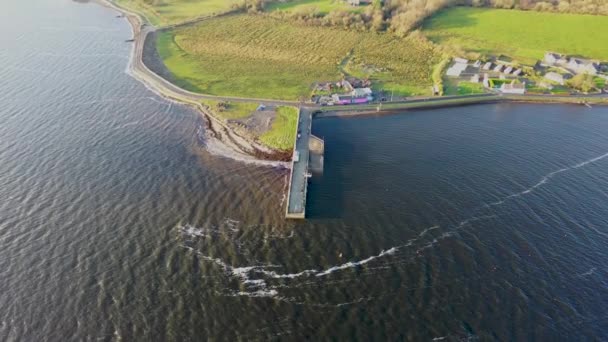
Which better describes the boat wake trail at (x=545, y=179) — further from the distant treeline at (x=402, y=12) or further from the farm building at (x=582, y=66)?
the distant treeline at (x=402, y=12)

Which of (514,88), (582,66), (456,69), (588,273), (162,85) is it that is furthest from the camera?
(456,69)

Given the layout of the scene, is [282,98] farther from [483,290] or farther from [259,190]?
[483,290]

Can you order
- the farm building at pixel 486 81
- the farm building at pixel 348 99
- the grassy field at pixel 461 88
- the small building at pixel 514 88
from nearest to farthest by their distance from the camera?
1. the farm building at pixel 348 99
2. the grassy field at pixel 461 88
3. the small building at pixel 514 88
4. the farm building at pixel 486 81

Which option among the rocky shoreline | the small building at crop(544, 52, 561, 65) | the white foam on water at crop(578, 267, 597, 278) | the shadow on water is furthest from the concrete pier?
the small building at crop(544, 52, 561, 65)

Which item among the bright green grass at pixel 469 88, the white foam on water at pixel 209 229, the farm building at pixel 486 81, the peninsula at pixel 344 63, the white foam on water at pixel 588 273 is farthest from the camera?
the farm building at pixel 486 81

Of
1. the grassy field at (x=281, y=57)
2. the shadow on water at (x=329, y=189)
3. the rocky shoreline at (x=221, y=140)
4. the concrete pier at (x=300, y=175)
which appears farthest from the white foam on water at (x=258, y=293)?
the grassy field at (x=281, y=57)

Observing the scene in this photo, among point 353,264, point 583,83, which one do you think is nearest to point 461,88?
point 583,83

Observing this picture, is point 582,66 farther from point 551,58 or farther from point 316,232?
point 316,232
